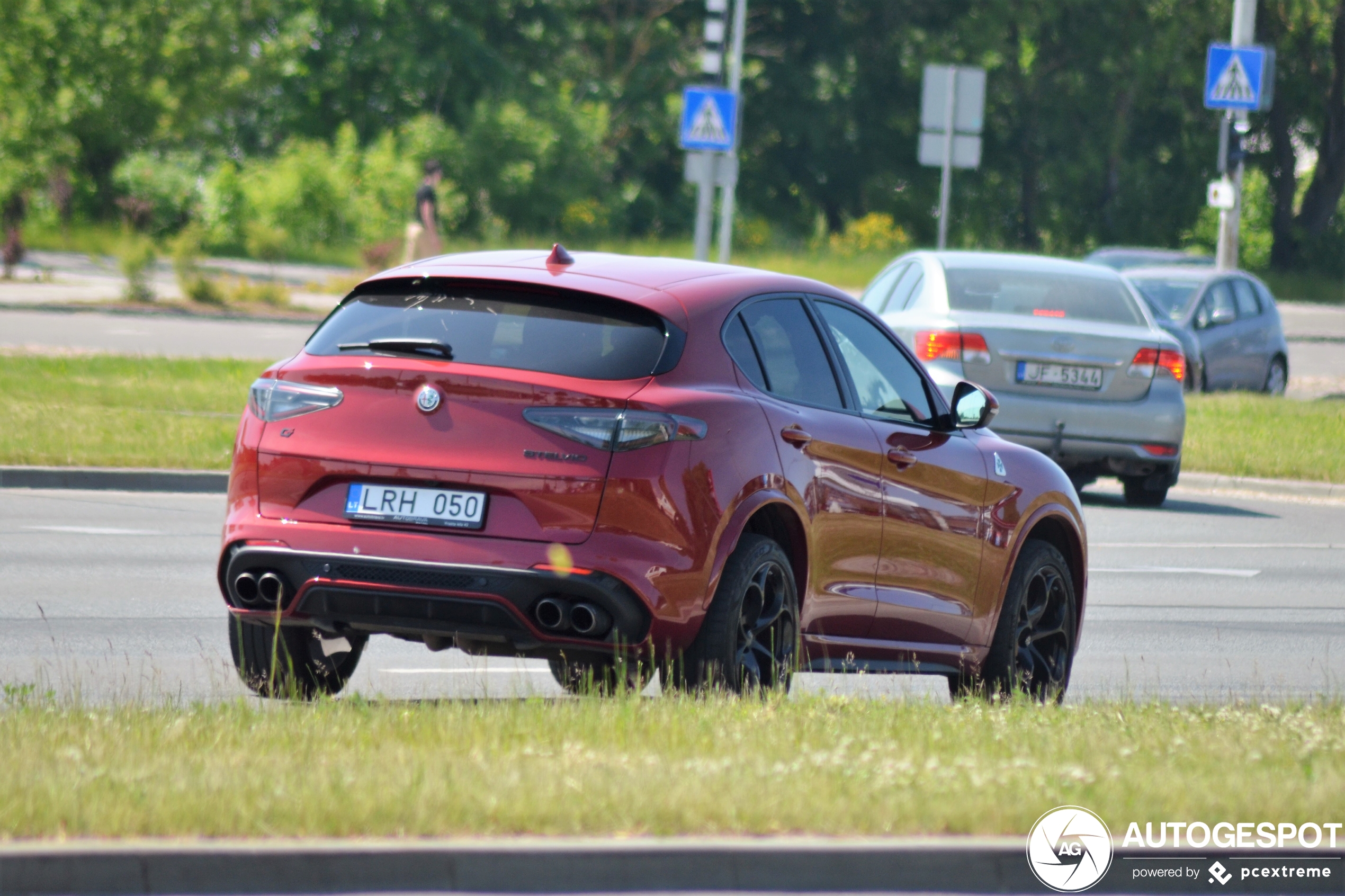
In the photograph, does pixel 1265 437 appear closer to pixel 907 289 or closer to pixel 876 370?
pixel 907 289

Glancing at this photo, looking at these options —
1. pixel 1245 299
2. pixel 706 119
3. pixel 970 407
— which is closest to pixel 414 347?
pixel 970 407

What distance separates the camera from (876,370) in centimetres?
764

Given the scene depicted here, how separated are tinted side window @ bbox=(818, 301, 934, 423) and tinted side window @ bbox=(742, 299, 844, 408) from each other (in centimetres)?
16

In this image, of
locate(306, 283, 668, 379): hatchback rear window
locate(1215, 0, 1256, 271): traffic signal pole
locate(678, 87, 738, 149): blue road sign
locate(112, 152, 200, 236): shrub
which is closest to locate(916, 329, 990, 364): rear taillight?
locate(306, 283, 668, 379): hatchback rear window

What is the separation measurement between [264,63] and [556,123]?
8732 millimetres

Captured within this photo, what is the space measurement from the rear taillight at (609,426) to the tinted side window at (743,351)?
22.7 inches

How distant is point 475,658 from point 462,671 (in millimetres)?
696

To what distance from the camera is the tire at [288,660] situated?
6.80 meters

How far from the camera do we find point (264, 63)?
2172 inches

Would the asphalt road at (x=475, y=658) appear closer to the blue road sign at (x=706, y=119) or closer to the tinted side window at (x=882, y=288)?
the tinted side window at (x=882, y=288)

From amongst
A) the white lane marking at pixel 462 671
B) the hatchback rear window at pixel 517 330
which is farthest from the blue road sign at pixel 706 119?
the hatchback rear window at pixel 517 330

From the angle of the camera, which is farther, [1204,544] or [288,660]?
[1204,544]

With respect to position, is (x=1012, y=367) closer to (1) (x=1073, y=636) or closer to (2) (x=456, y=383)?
(1) (x=1073, y=636)

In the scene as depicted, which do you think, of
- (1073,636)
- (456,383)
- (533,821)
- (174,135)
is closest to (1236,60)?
(1073,636)
